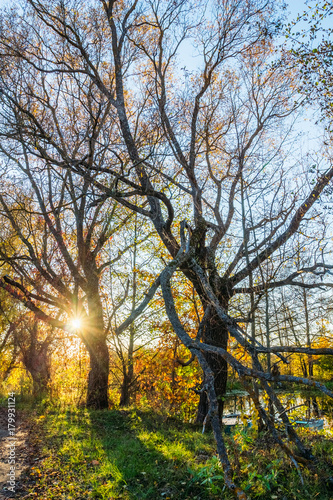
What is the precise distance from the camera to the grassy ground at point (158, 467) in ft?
11.9

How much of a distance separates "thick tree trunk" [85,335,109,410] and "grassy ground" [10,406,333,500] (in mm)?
3237

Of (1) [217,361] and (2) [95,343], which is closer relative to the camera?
(1) [217,361]

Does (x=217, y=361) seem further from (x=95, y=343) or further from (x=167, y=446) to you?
(x=95, y=343)

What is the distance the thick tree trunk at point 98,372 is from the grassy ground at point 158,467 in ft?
10.6

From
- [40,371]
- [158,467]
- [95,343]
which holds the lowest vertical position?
[158,467]

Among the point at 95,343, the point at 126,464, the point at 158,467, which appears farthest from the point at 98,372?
the point at 158,467

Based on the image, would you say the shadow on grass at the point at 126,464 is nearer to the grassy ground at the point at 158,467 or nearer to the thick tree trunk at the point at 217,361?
the grassy ground at the point at 158,467

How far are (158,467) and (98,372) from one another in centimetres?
602

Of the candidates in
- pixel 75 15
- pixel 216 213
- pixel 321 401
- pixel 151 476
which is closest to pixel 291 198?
pixel 216 213

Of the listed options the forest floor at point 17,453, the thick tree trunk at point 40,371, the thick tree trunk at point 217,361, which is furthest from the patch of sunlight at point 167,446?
the thick tree trunk at point 40,371

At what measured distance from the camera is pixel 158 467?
15.0 ft

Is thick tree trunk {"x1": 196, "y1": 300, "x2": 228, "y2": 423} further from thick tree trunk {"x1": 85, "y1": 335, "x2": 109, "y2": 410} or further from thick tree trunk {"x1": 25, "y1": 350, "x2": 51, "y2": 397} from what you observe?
thick tree trunk {"x1": 25, "y1": 350, "x2": 51, "y2": 397}

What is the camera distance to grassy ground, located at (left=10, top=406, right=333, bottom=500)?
3.62 meters

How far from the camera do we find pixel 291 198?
20.9 ft
